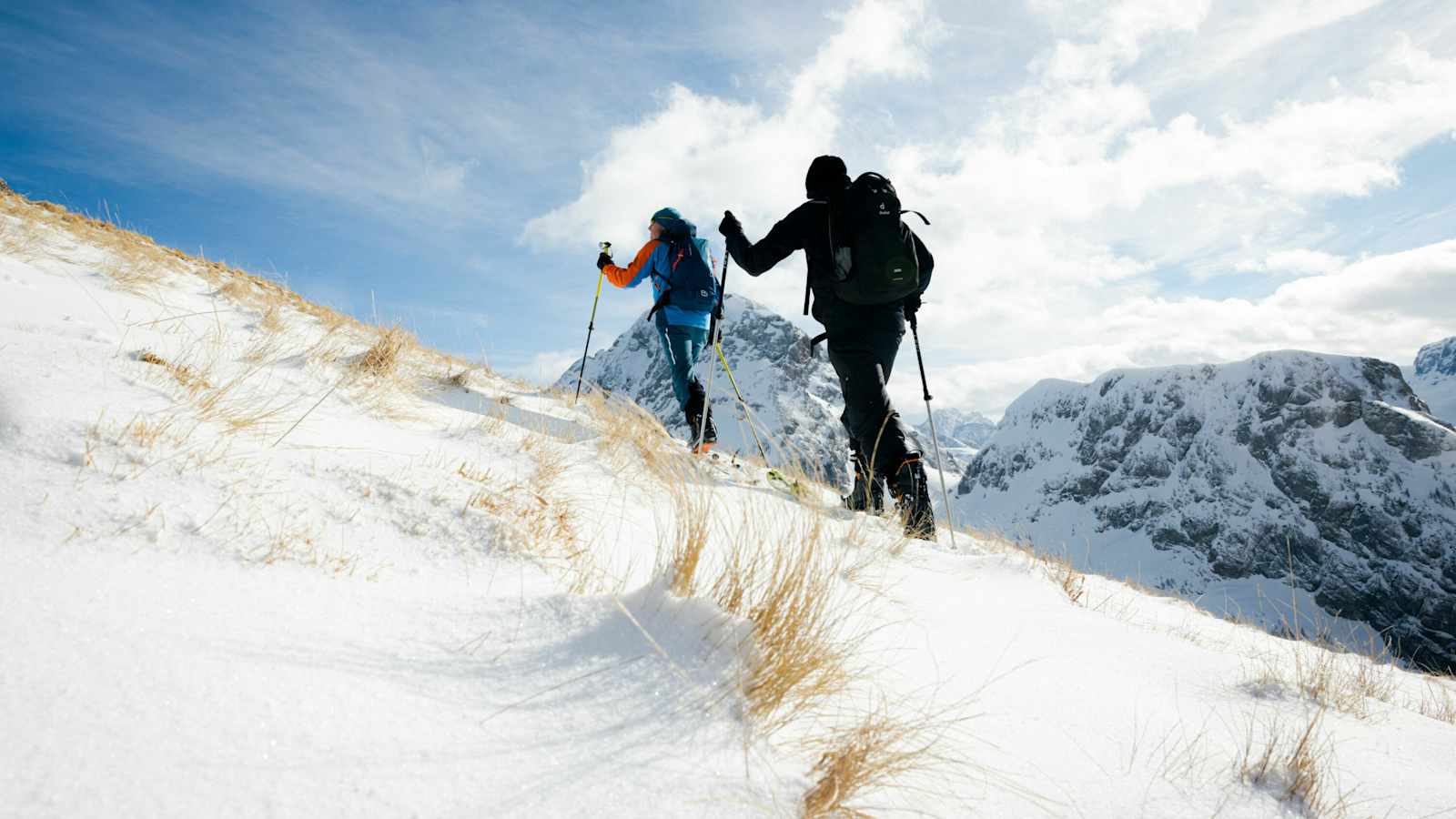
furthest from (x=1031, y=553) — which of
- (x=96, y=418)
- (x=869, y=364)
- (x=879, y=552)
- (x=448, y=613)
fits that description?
(x=96, y=418)

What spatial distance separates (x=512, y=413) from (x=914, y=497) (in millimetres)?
3085

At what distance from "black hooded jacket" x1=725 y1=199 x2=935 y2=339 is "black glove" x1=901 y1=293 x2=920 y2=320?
1.41 feet

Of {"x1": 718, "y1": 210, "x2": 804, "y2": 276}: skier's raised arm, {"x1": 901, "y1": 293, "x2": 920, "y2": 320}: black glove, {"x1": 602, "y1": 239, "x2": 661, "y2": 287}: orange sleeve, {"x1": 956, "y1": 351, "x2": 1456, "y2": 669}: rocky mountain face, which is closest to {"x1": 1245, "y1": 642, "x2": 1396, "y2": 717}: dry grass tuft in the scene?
{"x1": 901, "y1": 293, "x2": 920, "y2": 320}: black glove

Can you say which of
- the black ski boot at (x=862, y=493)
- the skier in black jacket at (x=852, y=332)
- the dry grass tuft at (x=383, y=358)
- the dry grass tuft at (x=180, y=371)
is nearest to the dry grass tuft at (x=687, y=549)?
the dry grass tuft at (x=180, y=371)

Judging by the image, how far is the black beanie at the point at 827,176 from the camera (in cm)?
440

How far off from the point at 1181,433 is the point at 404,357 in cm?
20583

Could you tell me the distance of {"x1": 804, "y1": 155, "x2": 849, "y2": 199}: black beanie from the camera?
4.40 m

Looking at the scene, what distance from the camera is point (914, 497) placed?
4027 millimetres

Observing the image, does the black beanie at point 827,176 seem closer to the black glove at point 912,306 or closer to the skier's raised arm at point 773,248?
the skier's raised arm at point 773,248

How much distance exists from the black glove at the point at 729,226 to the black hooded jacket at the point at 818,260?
210 mm

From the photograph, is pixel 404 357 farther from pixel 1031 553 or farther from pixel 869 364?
pixel 1031 553

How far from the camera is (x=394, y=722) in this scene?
0.96m

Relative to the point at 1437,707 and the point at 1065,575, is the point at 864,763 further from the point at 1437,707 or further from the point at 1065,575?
the point at 1437,707

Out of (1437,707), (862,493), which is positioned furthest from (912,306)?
(1437,707)
